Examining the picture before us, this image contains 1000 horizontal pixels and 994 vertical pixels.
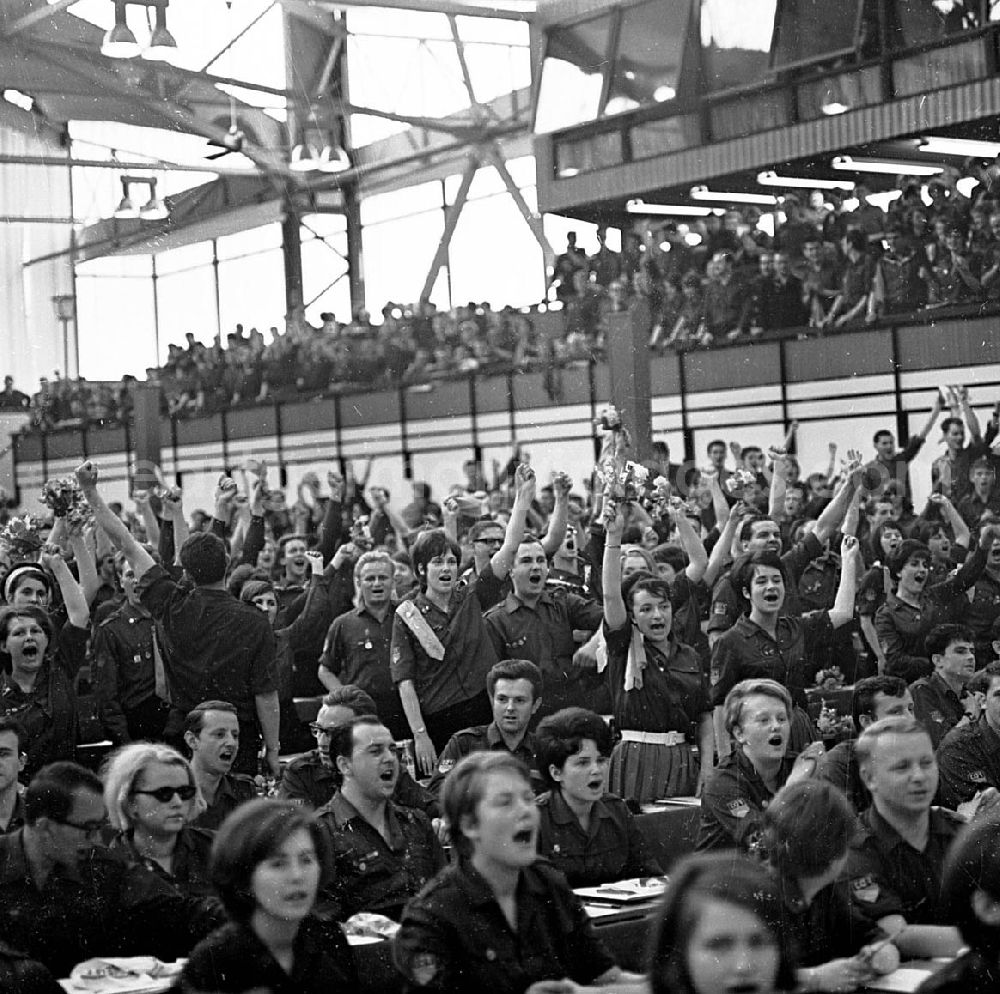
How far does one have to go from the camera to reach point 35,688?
370 centimetres

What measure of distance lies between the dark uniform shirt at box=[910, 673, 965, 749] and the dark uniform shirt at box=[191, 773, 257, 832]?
68.3 inches

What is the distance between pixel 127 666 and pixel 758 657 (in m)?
1.71

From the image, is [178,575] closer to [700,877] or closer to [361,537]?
[361,537]

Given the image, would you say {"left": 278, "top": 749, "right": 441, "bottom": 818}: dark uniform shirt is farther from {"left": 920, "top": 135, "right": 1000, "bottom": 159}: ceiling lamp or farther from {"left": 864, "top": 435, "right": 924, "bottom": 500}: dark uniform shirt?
{"left": 864, "top": 435, "right": 924, "bottom": 500}: dark uniform shirt

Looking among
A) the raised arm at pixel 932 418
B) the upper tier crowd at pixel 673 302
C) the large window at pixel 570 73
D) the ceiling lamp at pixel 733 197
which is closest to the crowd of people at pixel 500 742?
the upper tier crowd at pixel 673 302

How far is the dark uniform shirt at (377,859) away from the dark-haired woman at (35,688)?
1012 mm

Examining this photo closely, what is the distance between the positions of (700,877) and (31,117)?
225 cm

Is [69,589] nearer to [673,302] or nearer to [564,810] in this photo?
[564,810]

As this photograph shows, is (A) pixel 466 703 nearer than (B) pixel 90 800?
No

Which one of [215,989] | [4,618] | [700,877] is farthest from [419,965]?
[4,618]

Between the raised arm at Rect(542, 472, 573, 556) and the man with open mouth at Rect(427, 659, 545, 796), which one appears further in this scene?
the raised arm at Rect(542, 472, 573, 556)

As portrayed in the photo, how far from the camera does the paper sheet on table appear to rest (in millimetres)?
2266

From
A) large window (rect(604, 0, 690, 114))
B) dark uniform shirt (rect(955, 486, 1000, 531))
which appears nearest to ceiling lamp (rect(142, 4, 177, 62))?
large window (rect(604, 0, 690, 114))

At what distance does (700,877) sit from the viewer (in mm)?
1747
